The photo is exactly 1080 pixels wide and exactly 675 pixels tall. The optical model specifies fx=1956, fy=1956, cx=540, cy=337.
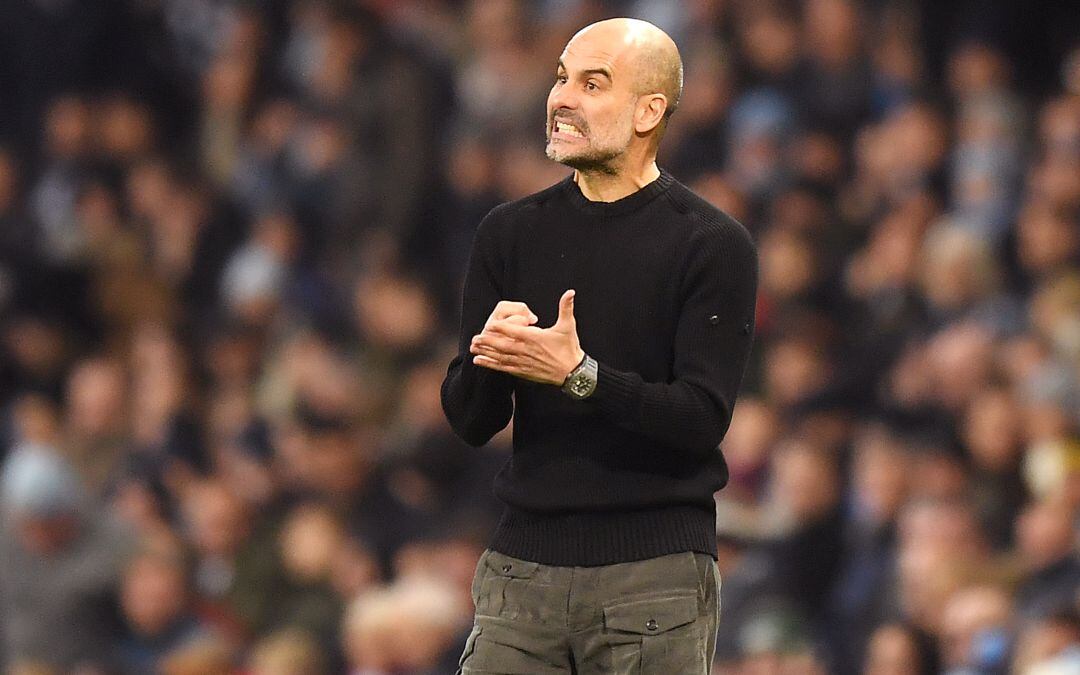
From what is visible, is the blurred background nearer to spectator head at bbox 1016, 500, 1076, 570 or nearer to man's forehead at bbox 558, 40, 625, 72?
spectator head at bbox 1016, 500, 1076, 570

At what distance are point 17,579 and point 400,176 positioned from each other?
196cm

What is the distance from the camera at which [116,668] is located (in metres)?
6.29

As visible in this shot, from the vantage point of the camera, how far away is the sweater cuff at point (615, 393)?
95.7 inches

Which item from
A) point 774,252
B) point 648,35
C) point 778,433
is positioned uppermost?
point 648,35

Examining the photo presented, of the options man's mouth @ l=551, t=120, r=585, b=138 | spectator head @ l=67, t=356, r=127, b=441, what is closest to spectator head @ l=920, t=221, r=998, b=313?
man's mouth @ l=551, t=120, r=585, b=138

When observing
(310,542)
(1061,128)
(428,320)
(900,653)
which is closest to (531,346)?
(900,653)

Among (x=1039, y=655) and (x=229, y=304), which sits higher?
(x=229, y=304)

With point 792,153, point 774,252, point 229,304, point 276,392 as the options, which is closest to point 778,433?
point 774,252

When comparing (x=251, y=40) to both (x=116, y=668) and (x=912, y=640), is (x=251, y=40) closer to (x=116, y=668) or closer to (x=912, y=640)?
(x=116, y=668)

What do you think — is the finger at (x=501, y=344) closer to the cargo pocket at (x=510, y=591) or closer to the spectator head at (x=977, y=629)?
the cargo pocket at (x=510, y=591)

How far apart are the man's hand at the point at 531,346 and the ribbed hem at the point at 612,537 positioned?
240 mm

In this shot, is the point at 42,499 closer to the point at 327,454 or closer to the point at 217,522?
the point at 217,522

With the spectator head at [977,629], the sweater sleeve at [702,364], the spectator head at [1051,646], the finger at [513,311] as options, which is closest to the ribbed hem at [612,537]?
the sweater sleeve at [702,364]

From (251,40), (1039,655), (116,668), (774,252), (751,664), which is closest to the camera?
(1039,655)
